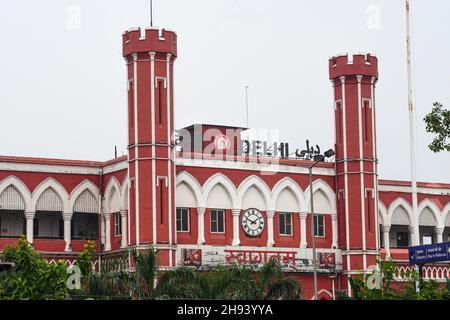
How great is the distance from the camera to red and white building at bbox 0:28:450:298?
193 feet

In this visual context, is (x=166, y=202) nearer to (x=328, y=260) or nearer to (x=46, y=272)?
(x=328, y=260)

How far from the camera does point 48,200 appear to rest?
201 ft

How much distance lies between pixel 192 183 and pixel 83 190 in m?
6.85

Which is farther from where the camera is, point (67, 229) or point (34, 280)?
point (67, 229)

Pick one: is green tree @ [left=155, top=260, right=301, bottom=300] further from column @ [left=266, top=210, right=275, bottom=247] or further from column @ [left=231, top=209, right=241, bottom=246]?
column @ [left=266, top=210, right=275, bottom=247]

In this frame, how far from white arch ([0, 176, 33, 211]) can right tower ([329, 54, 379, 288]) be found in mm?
20038

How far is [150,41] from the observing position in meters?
59.1

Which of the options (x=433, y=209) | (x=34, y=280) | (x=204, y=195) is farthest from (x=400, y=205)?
(x=34, y=280)

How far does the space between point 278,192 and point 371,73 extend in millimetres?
10034

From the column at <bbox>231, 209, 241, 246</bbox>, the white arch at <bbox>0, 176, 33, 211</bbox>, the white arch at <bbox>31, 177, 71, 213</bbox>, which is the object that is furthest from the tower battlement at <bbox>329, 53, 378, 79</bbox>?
the white arch at <bbox>0, 176, 33, 211</bbox>

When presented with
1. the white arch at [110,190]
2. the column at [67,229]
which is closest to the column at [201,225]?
the white arch at [110,190]

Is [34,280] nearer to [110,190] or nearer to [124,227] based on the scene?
[124,227]
